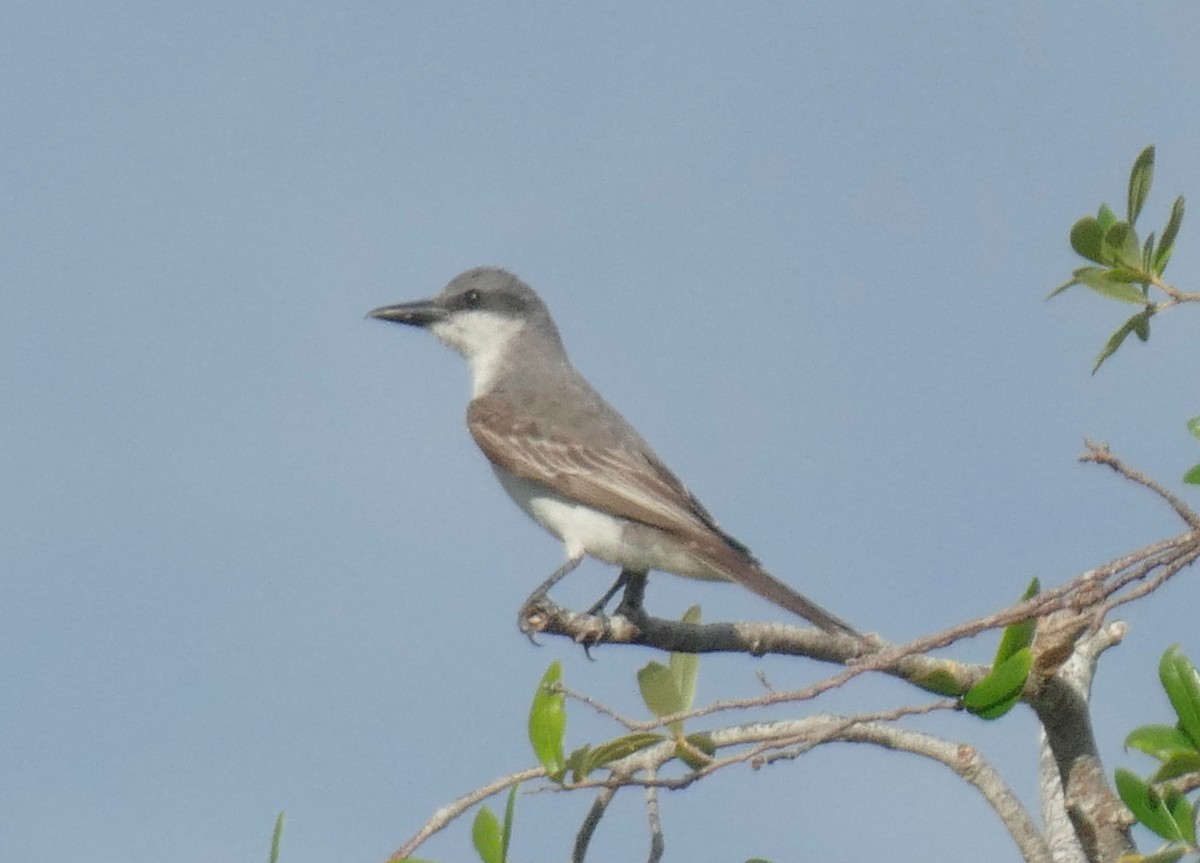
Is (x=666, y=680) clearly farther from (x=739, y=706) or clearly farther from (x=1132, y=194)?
(x=1132, y=194)

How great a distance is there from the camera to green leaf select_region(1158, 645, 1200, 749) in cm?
376

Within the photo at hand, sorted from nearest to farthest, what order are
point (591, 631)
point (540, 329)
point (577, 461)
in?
point (591, 631) → point (577, 461) → point (540, 329)

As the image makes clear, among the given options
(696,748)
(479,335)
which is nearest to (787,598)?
(696,748)

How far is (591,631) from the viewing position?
5867 millimetres

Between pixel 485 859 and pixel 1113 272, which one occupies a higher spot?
pixel 1113 272

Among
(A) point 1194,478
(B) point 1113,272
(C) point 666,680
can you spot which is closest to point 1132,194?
(B) point 1113,272

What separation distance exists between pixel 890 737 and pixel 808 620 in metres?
1.51

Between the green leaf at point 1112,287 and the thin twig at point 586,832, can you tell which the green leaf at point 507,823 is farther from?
the green leaf at point 1112,287

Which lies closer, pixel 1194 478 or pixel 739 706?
pixel 739 706

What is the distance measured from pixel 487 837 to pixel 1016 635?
139 cm

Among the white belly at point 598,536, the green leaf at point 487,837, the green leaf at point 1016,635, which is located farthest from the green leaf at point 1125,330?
the white belly at point 598,536

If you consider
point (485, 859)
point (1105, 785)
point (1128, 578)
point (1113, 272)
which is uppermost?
point (1113, 272)

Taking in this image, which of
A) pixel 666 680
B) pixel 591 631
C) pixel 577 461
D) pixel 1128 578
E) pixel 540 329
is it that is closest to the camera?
pixel 1128 578

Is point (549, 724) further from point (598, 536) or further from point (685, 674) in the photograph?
point (598, 536)
